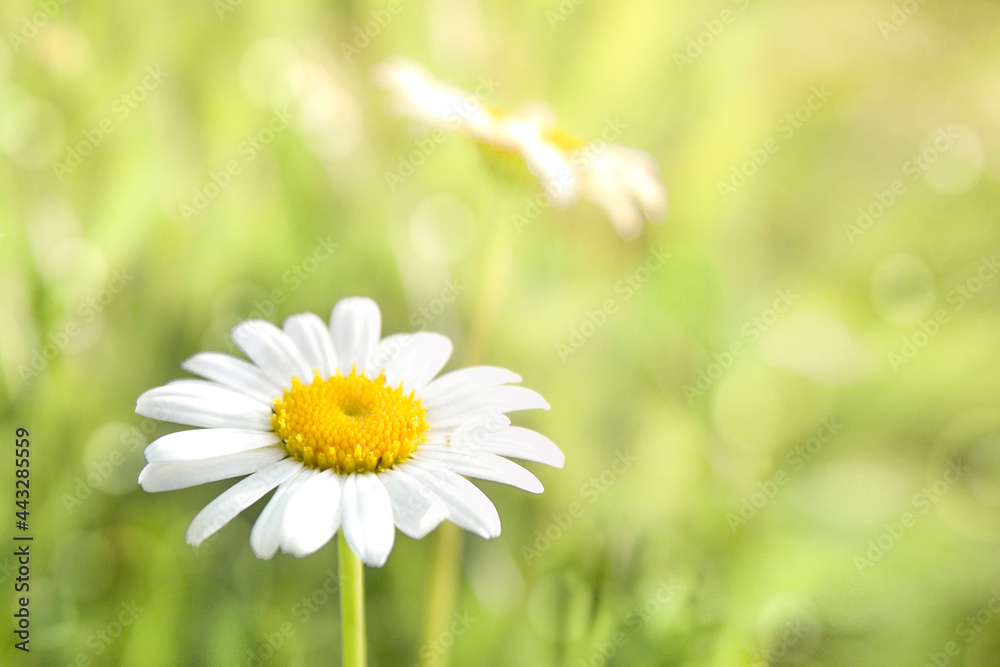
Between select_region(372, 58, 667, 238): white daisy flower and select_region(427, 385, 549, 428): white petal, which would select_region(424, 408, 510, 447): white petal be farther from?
select_region(372, 58, 667, 238): white daisy flower

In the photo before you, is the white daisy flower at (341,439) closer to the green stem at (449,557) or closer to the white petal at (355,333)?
the white petal at (355,333)

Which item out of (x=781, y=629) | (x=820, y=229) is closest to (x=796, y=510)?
(x=781, y=629)

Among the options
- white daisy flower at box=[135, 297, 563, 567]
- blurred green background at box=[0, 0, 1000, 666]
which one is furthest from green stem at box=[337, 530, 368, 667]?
blurred green background at box=[0, 0, 1000, 666]

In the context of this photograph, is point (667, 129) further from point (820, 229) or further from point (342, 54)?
point (342, 54)

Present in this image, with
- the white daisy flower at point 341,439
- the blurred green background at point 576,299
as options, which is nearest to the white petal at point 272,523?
the white daisy flower at point 341,439

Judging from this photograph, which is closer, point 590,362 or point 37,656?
point 37,656

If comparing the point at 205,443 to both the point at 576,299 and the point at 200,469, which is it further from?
the point at 576,299
